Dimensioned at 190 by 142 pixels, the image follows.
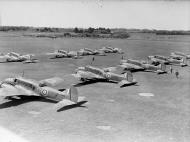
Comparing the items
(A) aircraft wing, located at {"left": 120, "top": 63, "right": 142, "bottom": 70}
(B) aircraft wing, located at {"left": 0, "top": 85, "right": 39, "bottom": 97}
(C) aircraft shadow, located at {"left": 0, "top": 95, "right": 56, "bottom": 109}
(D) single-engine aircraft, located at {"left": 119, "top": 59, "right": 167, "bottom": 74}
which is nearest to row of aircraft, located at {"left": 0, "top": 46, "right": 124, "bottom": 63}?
(D) single-engine aircraft, located at {"left": 119, "top": 59, "right": 167, "bottom": 74}

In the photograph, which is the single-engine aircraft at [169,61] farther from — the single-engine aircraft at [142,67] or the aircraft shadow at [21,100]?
the aircraft shadow at [21,100]

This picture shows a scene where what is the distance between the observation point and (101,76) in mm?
38688

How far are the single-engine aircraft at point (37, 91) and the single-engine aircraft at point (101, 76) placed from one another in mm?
8670

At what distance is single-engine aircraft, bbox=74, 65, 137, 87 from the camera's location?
3662cm

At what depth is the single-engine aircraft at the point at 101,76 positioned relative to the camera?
36625mm

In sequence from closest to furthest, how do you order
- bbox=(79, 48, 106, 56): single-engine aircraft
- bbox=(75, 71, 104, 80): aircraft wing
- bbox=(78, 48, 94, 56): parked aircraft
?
bbox=(75, 71, 104, 80): aircraft wing → bbox=(78, 48, 94, 56): parked aircraft → bbox=(79, 48, 106, 56): single-engine aircraft

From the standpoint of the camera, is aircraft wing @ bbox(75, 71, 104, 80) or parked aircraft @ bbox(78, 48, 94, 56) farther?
parked aircraft @ bbox(78, 48, 94, 56)

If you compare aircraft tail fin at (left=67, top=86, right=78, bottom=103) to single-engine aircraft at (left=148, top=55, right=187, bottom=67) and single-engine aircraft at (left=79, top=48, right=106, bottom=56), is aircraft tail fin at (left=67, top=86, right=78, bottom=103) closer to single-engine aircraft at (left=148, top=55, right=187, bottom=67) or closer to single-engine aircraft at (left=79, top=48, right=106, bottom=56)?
single-engine aircraft at (left=148, top=55, right=187, bottom=67)

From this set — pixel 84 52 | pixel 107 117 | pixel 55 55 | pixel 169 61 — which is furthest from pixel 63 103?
pixel 84 52

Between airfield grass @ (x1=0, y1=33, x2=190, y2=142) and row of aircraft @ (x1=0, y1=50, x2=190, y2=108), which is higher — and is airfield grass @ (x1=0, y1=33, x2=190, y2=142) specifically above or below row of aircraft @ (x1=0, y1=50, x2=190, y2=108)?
below

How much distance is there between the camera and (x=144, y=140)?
19.0 meters

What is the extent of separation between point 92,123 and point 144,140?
483 centimetres

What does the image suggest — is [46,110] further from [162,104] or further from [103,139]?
[162,104]

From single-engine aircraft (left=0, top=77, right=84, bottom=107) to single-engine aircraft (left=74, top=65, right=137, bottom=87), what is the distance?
8.67 metres
